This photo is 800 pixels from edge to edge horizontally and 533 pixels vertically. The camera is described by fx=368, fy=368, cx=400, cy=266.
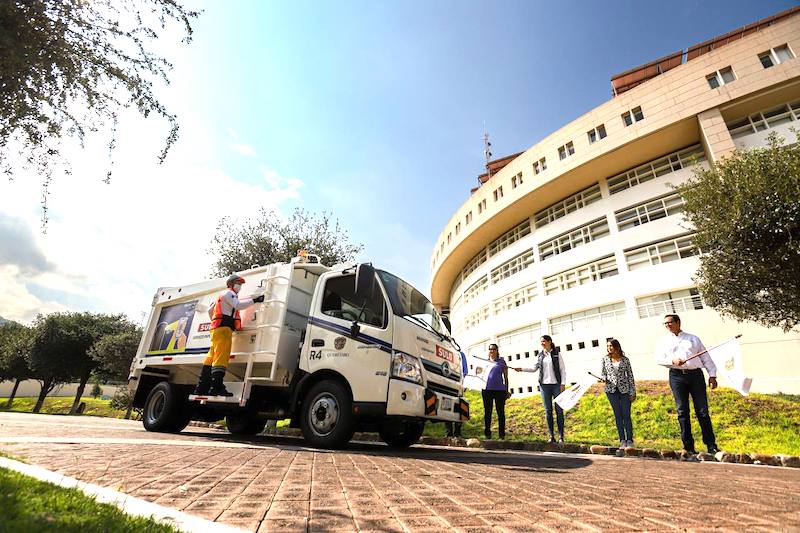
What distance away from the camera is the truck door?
514cm

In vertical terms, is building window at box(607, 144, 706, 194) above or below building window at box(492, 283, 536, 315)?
above

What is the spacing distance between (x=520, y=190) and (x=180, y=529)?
25.5m

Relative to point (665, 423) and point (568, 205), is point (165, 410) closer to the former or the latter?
point (665, 423)

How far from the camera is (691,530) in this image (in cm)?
168

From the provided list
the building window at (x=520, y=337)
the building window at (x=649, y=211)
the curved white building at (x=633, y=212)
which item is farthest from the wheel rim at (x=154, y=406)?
the building window at (x=649, y=211)

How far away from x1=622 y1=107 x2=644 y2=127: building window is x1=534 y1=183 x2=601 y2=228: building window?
3921mm

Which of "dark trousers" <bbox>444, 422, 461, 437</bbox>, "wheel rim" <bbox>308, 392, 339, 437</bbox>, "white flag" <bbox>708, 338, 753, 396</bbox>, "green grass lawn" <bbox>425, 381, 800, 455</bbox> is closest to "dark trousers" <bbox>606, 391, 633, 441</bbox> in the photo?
"green grass lawn" <bbox>425, 381, 800, 455</bbox>

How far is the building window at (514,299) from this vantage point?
78.5 ft

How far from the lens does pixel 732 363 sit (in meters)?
6.14

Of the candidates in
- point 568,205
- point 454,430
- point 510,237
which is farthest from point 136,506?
point 510,237

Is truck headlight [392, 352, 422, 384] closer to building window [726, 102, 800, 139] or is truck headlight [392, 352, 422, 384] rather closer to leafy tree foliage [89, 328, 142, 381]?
building window [726, 102, 800, 139]

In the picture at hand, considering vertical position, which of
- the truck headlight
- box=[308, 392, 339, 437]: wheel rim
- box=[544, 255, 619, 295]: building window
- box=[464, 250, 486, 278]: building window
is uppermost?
box=[464, 250, 486, 278]: building window

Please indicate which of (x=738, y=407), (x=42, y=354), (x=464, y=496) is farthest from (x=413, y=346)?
(x=42, y=354)

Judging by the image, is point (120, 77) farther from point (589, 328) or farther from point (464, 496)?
point (589, 328)
